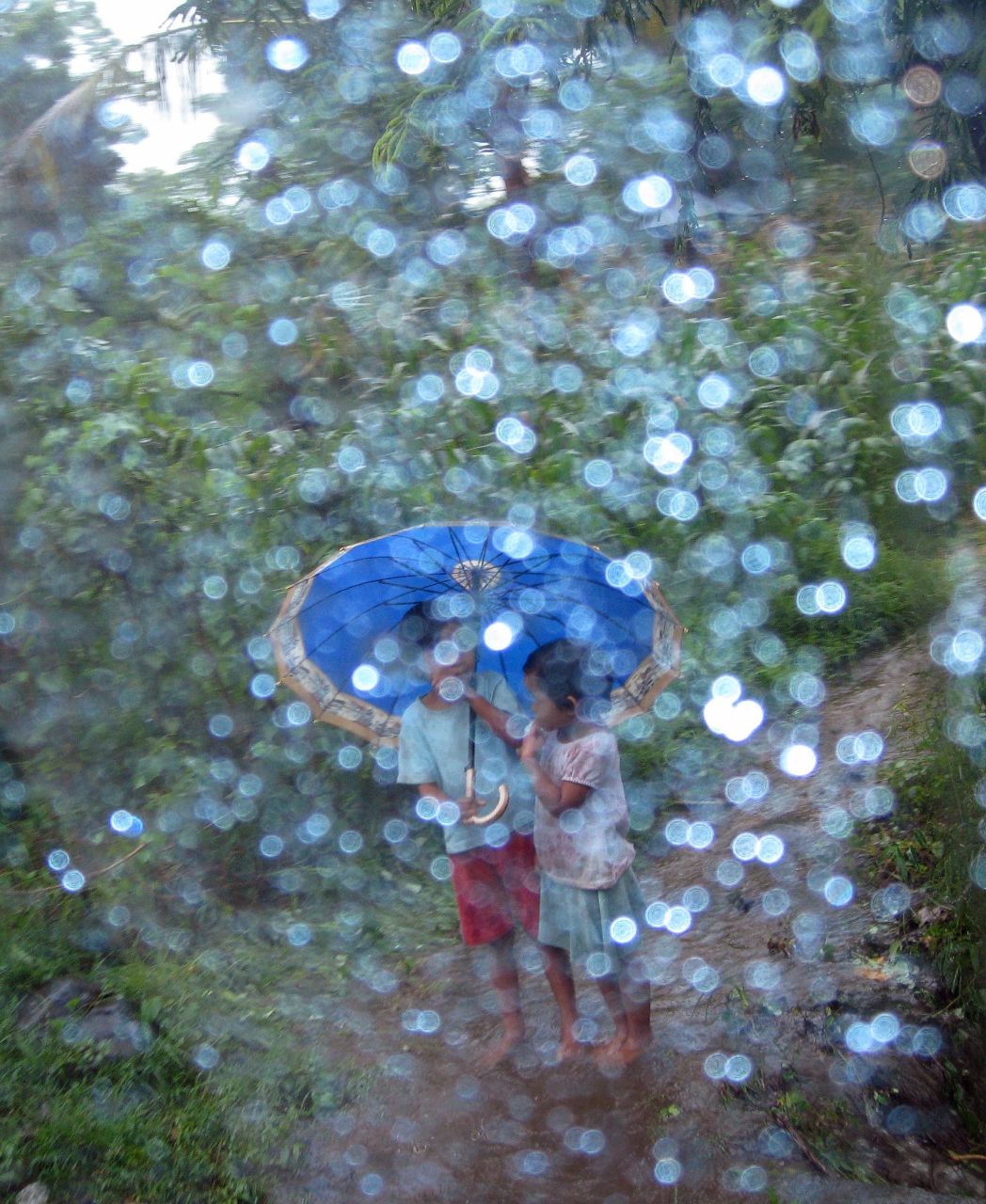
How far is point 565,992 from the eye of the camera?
3.93m

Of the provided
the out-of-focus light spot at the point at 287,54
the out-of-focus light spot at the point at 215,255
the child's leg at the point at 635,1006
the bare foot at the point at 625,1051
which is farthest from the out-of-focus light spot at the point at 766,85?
the out-of-focus light spot at the point at 287,54

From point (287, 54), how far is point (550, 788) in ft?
21.3

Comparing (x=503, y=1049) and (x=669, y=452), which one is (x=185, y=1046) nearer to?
(x=503, y=1049)

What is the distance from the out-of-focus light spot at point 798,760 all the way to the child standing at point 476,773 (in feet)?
7.89

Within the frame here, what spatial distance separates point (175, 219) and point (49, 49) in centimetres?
275

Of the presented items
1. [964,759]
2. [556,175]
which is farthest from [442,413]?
[556,175]

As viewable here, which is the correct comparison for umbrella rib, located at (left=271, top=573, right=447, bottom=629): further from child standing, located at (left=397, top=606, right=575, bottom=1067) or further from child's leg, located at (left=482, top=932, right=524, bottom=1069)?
child's leg, located at (left=482, top=932, right=524, bottom=1069)

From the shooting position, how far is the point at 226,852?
17.6 ft

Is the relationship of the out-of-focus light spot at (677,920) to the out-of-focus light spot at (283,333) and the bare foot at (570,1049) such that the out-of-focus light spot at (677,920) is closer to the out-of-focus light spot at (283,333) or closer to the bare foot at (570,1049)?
the bare foot at (570,1049)

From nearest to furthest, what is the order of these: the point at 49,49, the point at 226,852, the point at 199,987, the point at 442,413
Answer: the point at 199,987
the point at 226,852
the point at 442,413
the point at 49,49

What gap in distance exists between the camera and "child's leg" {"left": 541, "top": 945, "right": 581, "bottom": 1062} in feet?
12.8

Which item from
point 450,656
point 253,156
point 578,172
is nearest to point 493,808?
point 450,656

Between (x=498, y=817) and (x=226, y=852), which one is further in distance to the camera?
(x=226, y=852)

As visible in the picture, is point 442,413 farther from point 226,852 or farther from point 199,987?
point 199,987
